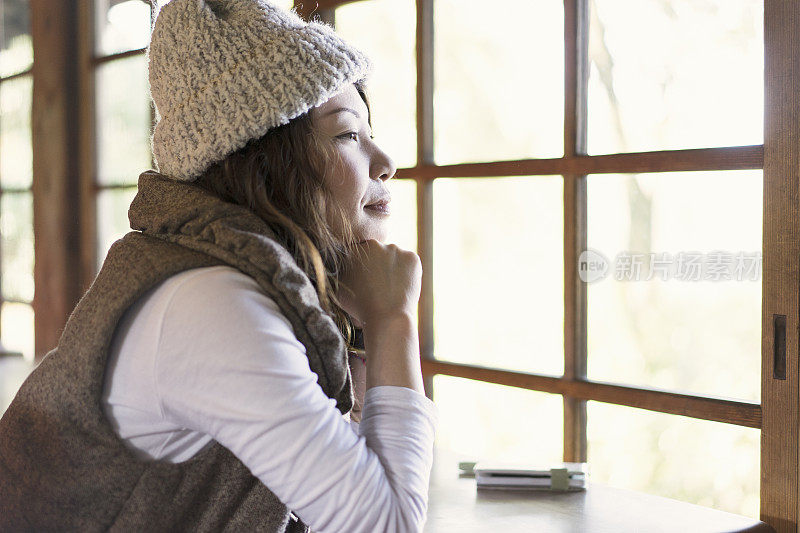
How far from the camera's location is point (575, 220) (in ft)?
5.76

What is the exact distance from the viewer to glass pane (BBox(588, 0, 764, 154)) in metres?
1.48

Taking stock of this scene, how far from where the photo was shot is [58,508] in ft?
3.36

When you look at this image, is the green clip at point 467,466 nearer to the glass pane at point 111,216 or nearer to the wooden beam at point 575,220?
the wooden beam at point 575,220

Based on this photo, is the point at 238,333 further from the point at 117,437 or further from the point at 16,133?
→ the point at 16,133

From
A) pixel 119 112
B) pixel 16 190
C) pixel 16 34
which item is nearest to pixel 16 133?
pixel 16 190

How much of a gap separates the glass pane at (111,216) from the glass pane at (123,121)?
5 centimetres

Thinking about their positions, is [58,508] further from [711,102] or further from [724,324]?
[711,102]

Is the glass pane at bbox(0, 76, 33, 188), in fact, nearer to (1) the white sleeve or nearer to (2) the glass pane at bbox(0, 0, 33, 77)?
(2) the glass pane at bbox(0, 0, 33, 77)

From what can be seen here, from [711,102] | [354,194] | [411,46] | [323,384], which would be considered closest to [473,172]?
[411,46]

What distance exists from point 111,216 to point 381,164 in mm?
2063

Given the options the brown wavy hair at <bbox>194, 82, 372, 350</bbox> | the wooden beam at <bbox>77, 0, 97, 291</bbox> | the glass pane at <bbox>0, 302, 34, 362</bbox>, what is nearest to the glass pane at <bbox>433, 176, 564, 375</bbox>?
the brown wavy hair at <bbox>194, 82, 372, 350</bbox>

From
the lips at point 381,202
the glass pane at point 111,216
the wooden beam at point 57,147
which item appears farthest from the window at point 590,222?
the wooden beam at point 57,147

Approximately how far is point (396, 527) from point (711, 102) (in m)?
1.01

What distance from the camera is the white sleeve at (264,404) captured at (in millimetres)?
912
